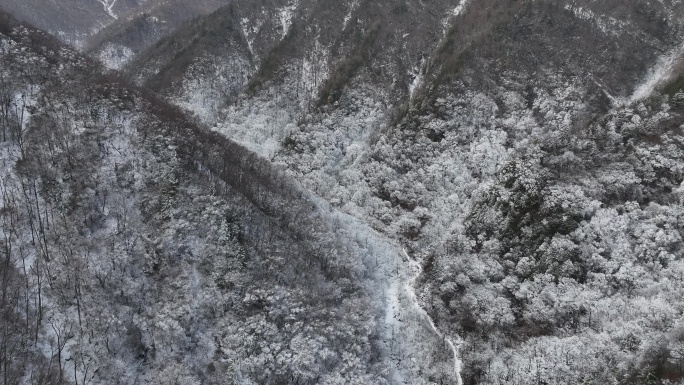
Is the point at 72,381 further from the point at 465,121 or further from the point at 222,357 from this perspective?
the point at 465,121

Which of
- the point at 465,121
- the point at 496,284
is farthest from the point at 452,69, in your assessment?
the point at 496,284

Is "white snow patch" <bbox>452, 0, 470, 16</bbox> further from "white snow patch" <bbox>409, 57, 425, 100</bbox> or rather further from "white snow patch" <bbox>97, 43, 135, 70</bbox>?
"white snow patch" <bbox>97, 43, 135, 70</bbox>

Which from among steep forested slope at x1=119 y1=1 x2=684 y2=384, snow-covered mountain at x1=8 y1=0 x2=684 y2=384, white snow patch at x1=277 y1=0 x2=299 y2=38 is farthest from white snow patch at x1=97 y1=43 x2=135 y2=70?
steep forested slope at x1=119 y1=1 x2=684 y2=384

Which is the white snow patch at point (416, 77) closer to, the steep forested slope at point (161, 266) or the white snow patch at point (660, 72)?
the white snow patch at point (660, 72)

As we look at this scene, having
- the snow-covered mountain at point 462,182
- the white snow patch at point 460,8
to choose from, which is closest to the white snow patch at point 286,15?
the snow-covered mountain at point 462,182

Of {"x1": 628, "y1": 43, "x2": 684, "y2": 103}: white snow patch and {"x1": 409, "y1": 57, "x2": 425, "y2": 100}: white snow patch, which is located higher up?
{"x1": 628, "y1": 43, "x2": 684, "y2": 103}: white snow patch

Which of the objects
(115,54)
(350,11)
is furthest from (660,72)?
(115,54)
